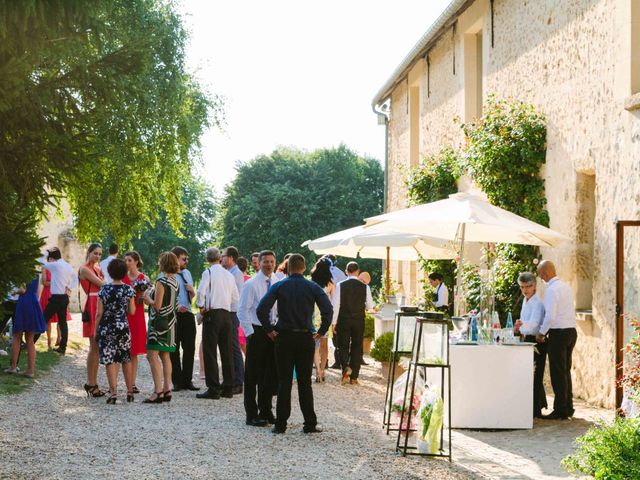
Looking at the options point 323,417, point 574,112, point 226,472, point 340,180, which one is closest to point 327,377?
point 323,417

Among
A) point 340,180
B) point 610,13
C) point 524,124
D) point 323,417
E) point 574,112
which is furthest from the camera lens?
point 340,180

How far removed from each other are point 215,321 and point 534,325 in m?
3.72

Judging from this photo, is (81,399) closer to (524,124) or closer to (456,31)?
(524,124)

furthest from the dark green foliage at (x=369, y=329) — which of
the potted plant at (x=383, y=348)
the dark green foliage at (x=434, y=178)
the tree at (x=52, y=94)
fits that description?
the tree at (x=52, y=94)

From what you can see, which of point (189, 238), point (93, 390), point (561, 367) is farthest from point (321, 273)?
point (189, 238)

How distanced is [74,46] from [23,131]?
2.56 ft

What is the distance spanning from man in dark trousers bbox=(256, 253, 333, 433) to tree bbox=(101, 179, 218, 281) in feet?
161

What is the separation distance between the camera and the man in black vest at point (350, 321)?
43.2ft

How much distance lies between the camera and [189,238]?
67.2 metres

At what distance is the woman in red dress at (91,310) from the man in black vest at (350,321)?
3.30m

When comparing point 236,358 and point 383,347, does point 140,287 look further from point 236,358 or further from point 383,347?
point 383,347

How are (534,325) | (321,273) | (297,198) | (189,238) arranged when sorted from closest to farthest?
(534,325) → (321,273) → (297,198) → (189,238)

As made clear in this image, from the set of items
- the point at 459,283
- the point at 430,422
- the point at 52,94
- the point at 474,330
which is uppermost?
the point at 52,94

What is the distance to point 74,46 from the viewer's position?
290 inches
